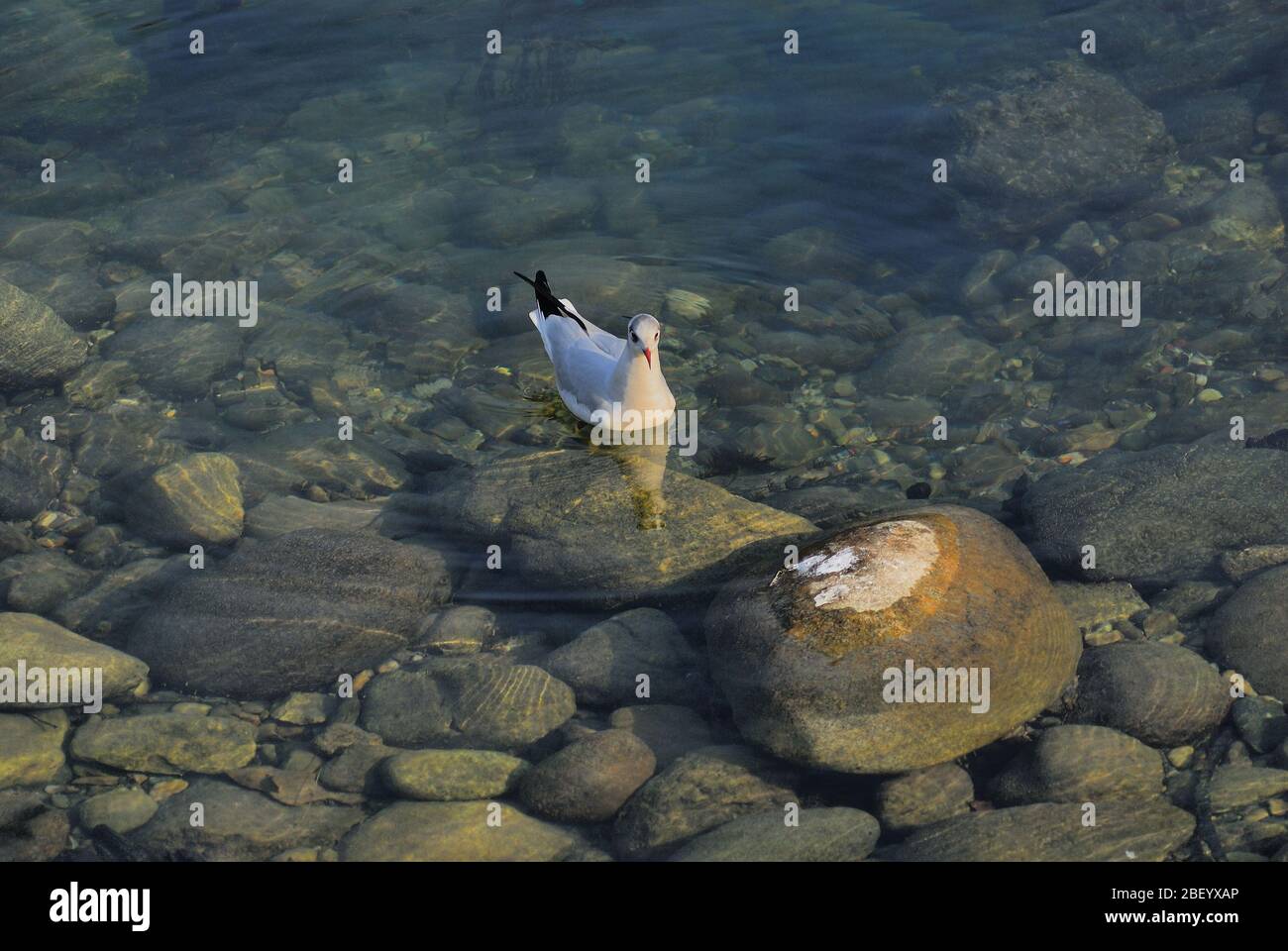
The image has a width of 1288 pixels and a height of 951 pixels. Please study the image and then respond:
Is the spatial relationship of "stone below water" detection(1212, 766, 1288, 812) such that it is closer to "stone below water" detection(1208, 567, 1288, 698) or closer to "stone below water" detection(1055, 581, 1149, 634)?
"stone below water" detection(1208, 567, 1288, 698)

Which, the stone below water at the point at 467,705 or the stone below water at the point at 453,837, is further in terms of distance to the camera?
the stone below water at the point at 467,705

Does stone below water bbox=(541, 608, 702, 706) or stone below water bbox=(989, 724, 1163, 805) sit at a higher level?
stone below water bbox=(541, 608, 702, 706)

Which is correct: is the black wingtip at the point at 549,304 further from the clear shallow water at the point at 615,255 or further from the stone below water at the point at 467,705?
the stone below water at the point at 467,705

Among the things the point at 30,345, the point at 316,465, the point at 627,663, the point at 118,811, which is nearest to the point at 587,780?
the point at 627,663

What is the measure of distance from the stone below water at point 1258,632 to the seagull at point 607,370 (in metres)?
4.21

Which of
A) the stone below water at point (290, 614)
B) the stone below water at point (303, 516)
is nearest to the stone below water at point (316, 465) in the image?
the stone below water at point (303, 516)

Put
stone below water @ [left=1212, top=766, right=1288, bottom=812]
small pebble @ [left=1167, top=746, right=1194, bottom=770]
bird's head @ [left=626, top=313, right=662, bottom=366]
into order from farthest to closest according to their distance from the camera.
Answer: bird's head @ [left=626, top=313, right=662, bottom=366] → small pebble @ [left=1167, top=746, right=1194, bottom=770] → stone below water @ [left=1212, top=766, right=1288, bottom=812]

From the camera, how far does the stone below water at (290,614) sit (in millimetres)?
6977

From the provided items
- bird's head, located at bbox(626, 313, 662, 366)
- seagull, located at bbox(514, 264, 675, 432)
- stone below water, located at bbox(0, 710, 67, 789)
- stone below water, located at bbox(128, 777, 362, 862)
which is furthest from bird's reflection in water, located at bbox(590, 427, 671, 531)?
stone below water, located at bbox(0, 710, 67, 789)

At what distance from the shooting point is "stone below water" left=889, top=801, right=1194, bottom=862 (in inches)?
217

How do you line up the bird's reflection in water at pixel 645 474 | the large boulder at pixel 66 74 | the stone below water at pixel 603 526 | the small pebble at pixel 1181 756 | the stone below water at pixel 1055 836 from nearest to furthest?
the stone below water at pixel 1055 836 → the small pebble at pixel 1181 756 → the stone below water at pixel 603 526 → the bird's reflection in water at pixel 645 474 → the large boulder at pixel 66 74

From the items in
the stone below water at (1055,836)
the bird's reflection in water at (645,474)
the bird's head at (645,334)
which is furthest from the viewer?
the bird's head at (645,334)

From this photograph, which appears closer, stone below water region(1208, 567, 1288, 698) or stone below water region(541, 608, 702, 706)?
stone below water region(1208, 567, 1288, 698)

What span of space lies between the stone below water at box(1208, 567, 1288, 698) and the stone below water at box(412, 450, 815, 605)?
2581 mm
